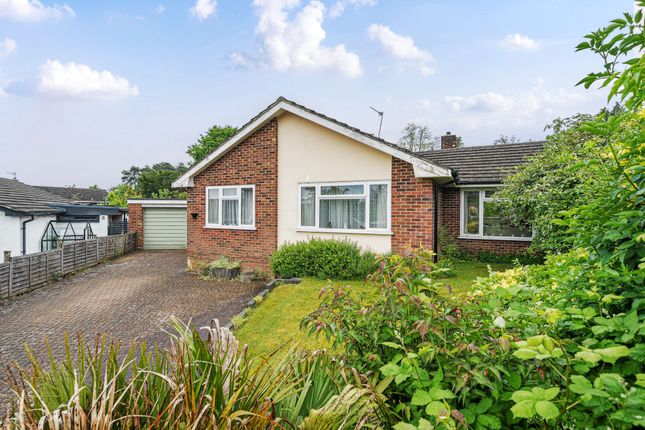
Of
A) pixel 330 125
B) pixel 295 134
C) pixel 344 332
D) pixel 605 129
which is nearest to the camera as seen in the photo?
pixel 605 129

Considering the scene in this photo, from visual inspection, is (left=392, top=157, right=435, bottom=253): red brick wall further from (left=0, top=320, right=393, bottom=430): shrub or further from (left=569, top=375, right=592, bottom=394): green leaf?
(left=569, top=375, right=592, bottom=394): green leaf

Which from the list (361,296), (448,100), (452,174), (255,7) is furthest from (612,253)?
(448,100)

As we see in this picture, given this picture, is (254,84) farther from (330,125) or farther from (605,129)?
(605,129)

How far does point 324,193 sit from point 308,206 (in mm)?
677

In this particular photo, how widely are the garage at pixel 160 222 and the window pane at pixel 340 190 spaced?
10913 millimetres

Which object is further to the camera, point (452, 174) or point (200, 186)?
point (200, 186)

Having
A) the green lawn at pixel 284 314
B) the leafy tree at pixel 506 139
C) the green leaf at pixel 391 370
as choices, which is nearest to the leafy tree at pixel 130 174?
the leafy tree at pixel 506 139

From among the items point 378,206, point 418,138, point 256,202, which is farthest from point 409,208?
point 418,138

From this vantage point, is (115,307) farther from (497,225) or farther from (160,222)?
(497,225)

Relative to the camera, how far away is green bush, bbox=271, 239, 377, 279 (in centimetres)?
932

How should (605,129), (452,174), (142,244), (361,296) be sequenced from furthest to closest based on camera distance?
(142,244)
(452,174)
(361,296)
(605,129)

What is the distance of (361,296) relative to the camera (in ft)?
8.01

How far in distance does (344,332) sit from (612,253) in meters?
1.46

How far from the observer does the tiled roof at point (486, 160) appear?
12.5m
